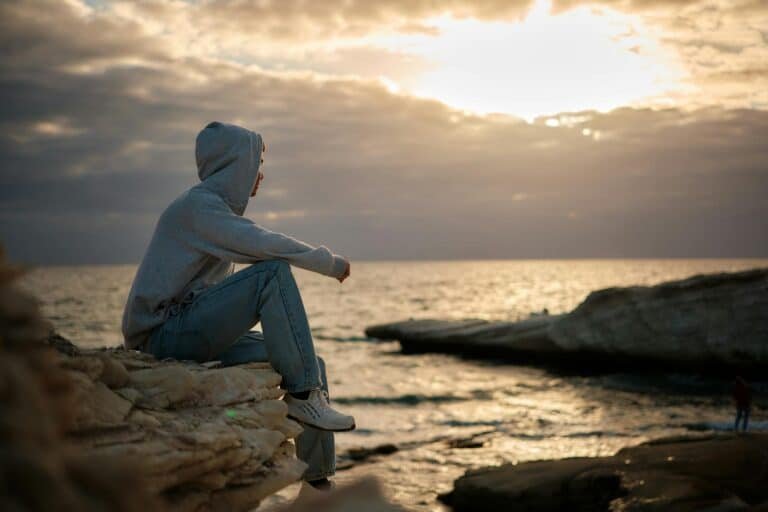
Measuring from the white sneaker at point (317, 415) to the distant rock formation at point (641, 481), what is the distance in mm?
3996

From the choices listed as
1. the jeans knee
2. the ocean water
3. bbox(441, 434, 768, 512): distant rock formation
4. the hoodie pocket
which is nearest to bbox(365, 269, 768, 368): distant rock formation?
the ocean water

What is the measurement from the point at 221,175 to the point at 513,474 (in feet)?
20.6

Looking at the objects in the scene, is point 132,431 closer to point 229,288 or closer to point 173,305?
point 229,288

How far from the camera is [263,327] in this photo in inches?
169

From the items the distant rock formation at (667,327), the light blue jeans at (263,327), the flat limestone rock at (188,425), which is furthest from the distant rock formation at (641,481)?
the distant rock formation at (667,327)

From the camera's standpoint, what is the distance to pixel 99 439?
2.90 meters

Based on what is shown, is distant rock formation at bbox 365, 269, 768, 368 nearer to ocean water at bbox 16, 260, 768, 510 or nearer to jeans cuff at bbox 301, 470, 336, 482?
→ ocean water at bbox 16, 260, 768, 510

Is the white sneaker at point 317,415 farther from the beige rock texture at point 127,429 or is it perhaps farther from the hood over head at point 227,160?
the hood over head at point 227,160

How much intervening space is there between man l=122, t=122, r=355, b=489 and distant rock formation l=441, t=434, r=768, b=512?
4.24 meters

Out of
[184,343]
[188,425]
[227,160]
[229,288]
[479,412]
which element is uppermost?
[227,160]

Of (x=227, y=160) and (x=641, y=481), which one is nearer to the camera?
(x=227, y=160)

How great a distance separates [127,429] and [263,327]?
1293 millimetres

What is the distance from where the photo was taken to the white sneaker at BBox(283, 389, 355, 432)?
14.0 ft

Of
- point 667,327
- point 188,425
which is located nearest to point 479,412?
point 667,327
